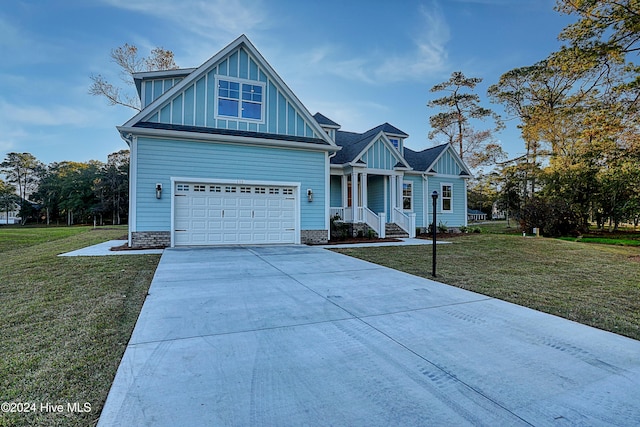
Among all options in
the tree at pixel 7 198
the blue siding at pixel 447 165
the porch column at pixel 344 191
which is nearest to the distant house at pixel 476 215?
the blue siding at pixel 447 165

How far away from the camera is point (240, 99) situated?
11.2 meters

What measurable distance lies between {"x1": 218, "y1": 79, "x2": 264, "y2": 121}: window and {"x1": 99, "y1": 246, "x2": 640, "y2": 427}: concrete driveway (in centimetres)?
810

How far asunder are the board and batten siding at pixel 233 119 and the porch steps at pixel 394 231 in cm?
625

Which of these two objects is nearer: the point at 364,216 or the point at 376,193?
the point at 364,216

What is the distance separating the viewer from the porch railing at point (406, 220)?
15.6 meters

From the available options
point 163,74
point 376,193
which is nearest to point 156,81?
point 163,74

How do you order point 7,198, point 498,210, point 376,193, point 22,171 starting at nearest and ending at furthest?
point 376,193 < point 498,210 < point 7,198 < point 22,171

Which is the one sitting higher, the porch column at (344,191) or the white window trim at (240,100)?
the white window trim at (240,100)

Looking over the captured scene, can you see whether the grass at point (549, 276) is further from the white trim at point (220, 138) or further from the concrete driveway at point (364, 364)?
the white trim at point (220, 138)


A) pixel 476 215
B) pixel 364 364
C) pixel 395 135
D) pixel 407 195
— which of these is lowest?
pixel 364 364

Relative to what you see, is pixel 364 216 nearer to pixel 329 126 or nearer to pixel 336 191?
pixel 336 191

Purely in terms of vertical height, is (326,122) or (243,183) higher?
(326,122)

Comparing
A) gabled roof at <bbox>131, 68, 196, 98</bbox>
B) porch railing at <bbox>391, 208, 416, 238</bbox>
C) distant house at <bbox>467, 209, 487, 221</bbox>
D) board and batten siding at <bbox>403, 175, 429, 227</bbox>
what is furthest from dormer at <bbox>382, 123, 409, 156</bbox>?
distant house at <bbox>467, 209, 487, 221</bbox>

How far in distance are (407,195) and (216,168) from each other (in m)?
10.9
